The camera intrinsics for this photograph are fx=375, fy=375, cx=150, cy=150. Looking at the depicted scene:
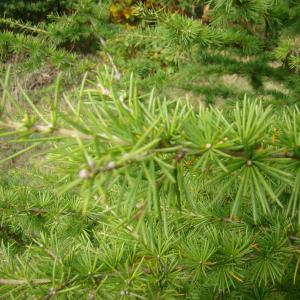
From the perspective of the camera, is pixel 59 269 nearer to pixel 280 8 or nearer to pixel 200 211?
pixel 200 211

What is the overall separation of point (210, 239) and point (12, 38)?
1.23 metres

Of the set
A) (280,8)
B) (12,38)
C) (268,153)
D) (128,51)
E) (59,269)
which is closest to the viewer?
(268,153)

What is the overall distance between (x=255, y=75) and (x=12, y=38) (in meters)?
1.06

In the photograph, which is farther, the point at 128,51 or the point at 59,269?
the point at 128,51

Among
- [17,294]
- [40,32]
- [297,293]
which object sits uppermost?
[40,32]

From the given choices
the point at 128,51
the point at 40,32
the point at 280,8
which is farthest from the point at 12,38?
the point at 128,51

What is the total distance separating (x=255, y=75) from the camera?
67.4 inches

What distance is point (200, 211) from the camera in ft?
2.64

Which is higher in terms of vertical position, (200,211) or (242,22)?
(242,22)

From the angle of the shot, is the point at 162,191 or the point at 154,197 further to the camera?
the point at 162,191

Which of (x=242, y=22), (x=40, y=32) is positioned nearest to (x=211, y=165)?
(x=242, y=22)

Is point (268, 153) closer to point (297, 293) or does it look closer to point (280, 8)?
point (297, 293)

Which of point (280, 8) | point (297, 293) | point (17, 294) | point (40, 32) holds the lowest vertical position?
point (297, 293)

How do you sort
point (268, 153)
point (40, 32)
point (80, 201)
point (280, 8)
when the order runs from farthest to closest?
point (40, 32)
point (280, 8)
point (80, 201)
point (268, 153)
